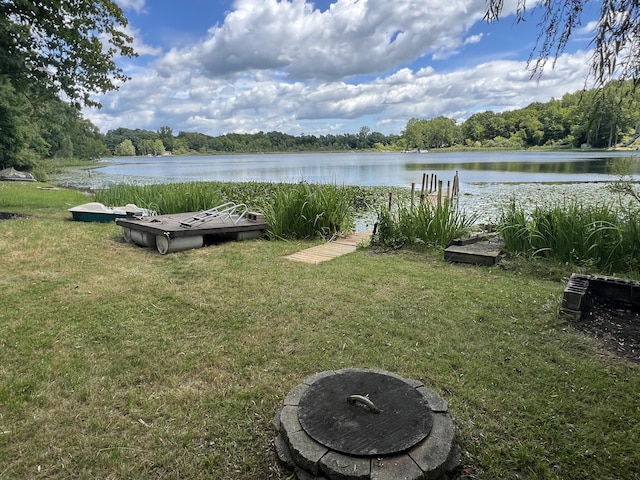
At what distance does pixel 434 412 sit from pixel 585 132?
1720mm

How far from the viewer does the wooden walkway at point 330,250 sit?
6.11m

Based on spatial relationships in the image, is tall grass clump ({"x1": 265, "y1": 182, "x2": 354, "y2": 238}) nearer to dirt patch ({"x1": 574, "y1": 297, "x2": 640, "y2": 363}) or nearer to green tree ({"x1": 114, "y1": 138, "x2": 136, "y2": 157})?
dirt patch ({"x1": 574, "y1": 297, "x2": 640, "y2": 363})

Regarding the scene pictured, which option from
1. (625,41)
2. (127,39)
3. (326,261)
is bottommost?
(326,261)

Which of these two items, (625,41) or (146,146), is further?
(146,146)

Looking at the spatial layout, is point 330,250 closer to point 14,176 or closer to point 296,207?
point 296,207

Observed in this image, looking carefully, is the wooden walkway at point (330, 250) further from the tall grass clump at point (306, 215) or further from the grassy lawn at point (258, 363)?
the grassy lawn at point (258, 363)

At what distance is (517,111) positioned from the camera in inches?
2955

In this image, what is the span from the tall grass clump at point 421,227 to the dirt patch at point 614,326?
3.18m

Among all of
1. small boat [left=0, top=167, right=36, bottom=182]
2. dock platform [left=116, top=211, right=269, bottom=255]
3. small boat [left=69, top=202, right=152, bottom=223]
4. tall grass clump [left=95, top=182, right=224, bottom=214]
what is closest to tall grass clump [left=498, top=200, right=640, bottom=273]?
dock platform [left=116, top=211, right=269, bottom=255]

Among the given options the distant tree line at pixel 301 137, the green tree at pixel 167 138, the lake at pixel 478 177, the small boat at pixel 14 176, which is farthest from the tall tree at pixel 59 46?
the green tree at pixel 167 138

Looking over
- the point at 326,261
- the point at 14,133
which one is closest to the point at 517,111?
the point at 14,133

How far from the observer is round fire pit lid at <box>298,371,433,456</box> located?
185cm

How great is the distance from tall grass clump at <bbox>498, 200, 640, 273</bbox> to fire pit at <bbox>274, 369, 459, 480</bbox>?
13.3 ft

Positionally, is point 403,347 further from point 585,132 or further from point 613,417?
point 585,132
